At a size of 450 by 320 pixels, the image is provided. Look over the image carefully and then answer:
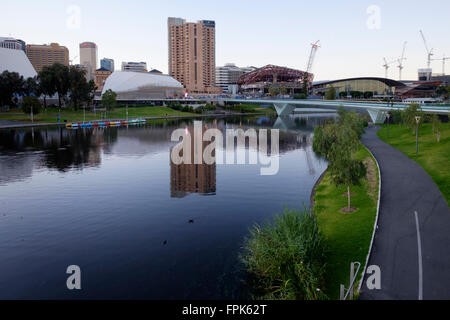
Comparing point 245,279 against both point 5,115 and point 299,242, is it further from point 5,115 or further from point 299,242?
point 5,115

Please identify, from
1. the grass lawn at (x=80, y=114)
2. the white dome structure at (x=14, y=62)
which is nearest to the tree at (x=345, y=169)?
the grass lawn at (x=80, y=114)

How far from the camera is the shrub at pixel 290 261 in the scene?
60.1 ft

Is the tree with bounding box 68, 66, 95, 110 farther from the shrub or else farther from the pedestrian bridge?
the shrub

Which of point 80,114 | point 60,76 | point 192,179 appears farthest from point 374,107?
point 60,76

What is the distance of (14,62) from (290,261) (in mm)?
166051

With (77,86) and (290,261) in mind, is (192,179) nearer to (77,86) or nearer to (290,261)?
(290,261)

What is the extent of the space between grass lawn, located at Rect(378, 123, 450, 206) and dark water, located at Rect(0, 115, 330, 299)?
1177cm

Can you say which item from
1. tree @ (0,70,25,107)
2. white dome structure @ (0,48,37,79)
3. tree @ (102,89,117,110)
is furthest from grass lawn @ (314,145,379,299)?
white dome structure @ (0,48,37,79)

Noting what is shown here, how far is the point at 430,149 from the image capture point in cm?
5062

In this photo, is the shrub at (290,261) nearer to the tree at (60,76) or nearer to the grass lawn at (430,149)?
the grass lawn at (430,149)

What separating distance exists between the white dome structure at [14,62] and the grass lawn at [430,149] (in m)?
141

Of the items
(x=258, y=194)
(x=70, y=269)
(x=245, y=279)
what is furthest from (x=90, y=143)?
(x=245, y=279)

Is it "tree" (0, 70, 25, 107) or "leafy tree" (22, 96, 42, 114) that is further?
"tree" (0, 70, 25, 107)

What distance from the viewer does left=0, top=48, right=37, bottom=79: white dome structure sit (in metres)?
149
